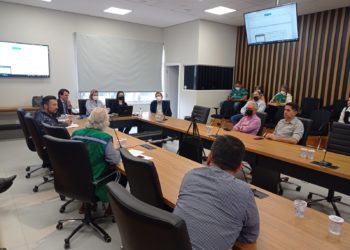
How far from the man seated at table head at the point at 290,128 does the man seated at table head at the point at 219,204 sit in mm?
2446

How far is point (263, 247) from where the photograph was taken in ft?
4.11

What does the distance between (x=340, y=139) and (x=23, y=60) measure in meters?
6.44

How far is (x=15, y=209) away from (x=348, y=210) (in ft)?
12.4

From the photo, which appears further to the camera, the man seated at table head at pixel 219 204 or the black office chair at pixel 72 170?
the black office chair at pixel 72 170

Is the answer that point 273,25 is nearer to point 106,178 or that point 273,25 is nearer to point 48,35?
point 106,178

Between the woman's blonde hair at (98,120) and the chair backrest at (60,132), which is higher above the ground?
the woman's blonde hair at (98,120)

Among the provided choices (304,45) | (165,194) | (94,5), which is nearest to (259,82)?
(304,45)

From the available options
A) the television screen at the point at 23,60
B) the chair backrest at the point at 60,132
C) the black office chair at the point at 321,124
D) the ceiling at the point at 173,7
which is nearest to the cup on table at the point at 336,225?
the chair backrest at the point at 60,132

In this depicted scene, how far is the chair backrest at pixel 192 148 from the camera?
10.9 ft

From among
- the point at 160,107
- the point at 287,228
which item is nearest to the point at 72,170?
the point at 287,228

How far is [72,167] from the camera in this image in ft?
7.02

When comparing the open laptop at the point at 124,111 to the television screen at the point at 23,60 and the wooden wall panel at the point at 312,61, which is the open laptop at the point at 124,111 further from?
the wooden wall panel at the point at 312,61

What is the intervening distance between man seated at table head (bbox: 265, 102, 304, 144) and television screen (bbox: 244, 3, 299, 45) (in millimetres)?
→ 1248

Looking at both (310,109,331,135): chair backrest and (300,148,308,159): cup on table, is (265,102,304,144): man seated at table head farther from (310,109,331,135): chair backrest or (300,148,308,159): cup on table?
(310,109,331,135): chair backrest
